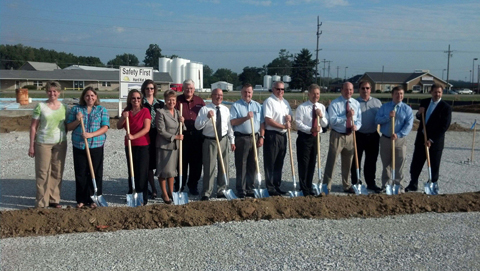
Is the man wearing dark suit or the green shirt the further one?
the man wearing dark suit

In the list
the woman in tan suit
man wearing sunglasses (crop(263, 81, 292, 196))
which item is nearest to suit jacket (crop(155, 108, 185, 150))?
the woman in tan suit

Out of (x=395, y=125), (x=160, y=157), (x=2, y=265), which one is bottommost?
(x=2, y=265)

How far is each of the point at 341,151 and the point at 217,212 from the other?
9.56 ft

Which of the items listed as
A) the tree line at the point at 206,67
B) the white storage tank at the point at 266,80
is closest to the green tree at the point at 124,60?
the tree line at the point at 206,67

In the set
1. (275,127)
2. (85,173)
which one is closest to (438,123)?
(275,127)

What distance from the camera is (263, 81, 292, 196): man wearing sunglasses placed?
7.36m

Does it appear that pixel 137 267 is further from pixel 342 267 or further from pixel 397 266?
pixel 397 266

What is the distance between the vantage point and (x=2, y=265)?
4492 millimetres

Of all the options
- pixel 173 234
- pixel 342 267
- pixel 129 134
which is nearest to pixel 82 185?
pixel 129 134

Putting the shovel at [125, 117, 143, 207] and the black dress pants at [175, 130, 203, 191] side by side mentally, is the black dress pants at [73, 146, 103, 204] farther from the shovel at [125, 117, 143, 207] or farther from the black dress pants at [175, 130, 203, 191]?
the black dress pants at [175, 130, 203, 191]

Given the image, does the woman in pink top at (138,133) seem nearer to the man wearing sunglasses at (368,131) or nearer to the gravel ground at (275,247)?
the gravel ground at (275,247)

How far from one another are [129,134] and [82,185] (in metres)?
1.10

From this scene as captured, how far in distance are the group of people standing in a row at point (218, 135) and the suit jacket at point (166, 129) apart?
0.05ft

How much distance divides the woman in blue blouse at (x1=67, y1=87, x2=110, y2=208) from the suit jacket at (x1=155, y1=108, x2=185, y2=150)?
0.85 meters
